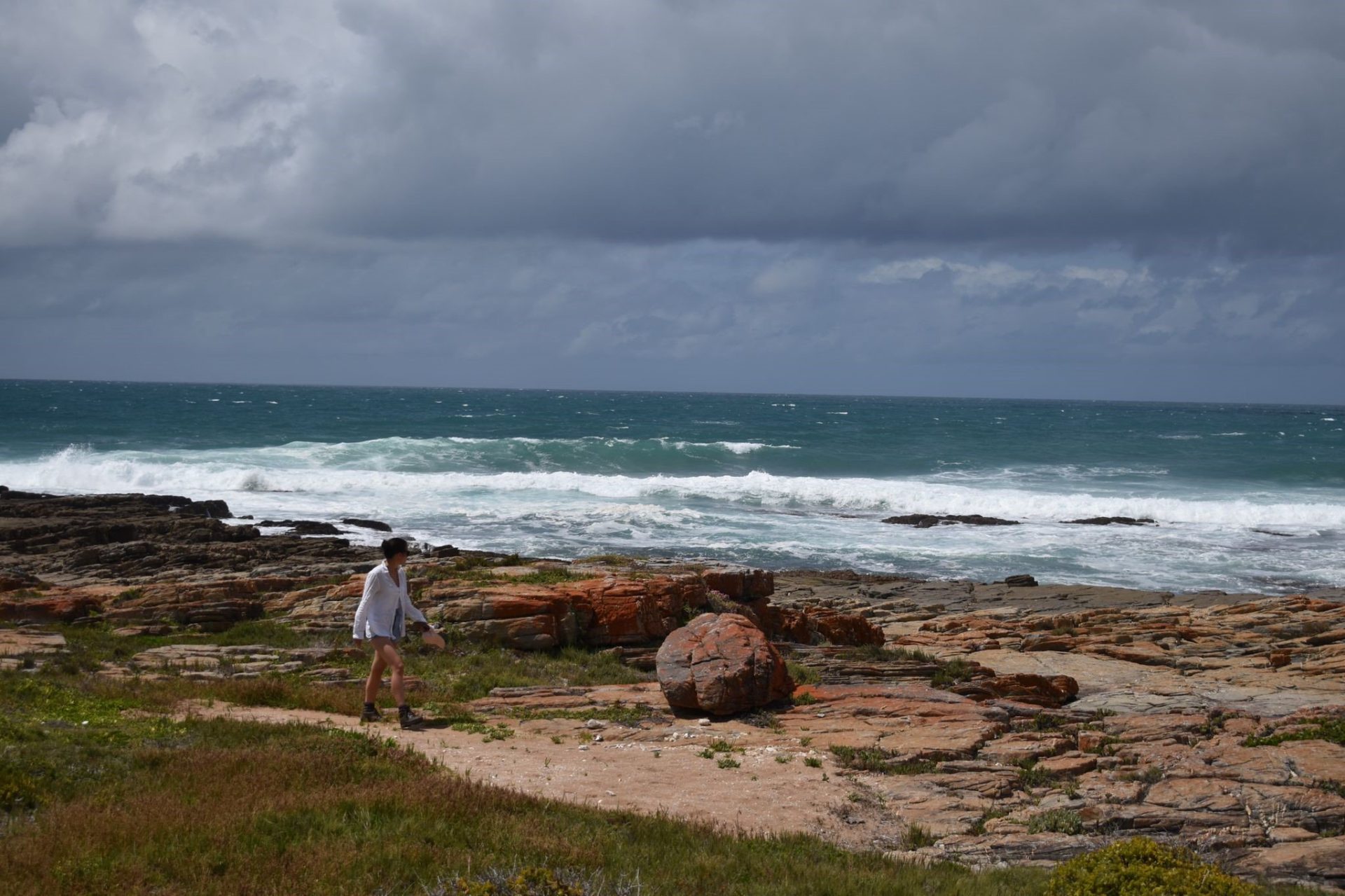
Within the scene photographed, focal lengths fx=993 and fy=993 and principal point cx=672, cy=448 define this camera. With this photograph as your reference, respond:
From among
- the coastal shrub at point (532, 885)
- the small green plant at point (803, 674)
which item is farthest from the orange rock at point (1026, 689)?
the coastal shrub at point (532, 885)

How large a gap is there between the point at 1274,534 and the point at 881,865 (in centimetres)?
4267

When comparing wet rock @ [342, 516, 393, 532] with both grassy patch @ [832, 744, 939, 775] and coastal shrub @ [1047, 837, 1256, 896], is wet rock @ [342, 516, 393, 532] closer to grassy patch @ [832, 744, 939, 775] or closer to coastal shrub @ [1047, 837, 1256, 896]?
grassy patch @ [832, 744, 939, 775]

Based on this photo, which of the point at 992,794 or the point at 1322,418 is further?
the point at 1322,418

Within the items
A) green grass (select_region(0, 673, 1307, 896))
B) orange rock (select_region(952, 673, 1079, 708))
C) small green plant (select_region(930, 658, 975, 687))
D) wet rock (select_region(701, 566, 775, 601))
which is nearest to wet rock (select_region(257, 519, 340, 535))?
wet rock (select_region(701, 566, 775, 601))

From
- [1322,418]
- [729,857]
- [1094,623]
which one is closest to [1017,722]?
[729,857]

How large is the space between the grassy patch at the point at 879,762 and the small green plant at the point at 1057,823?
1617mm

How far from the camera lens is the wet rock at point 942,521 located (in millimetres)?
42906

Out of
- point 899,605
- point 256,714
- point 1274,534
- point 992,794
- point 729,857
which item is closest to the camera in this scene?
point 729,857

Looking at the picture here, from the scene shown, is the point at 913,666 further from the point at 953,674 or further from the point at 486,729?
the point at 486,729

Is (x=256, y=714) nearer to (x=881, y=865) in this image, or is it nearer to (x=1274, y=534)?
(x=881, y=865)

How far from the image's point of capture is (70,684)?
12359 millimetres

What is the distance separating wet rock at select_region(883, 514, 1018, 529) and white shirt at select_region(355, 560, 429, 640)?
3314 centimetres

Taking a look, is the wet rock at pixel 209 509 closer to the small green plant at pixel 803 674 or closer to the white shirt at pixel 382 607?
the white shirt at pixel 382 607

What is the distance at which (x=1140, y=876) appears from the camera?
21.8 ft
